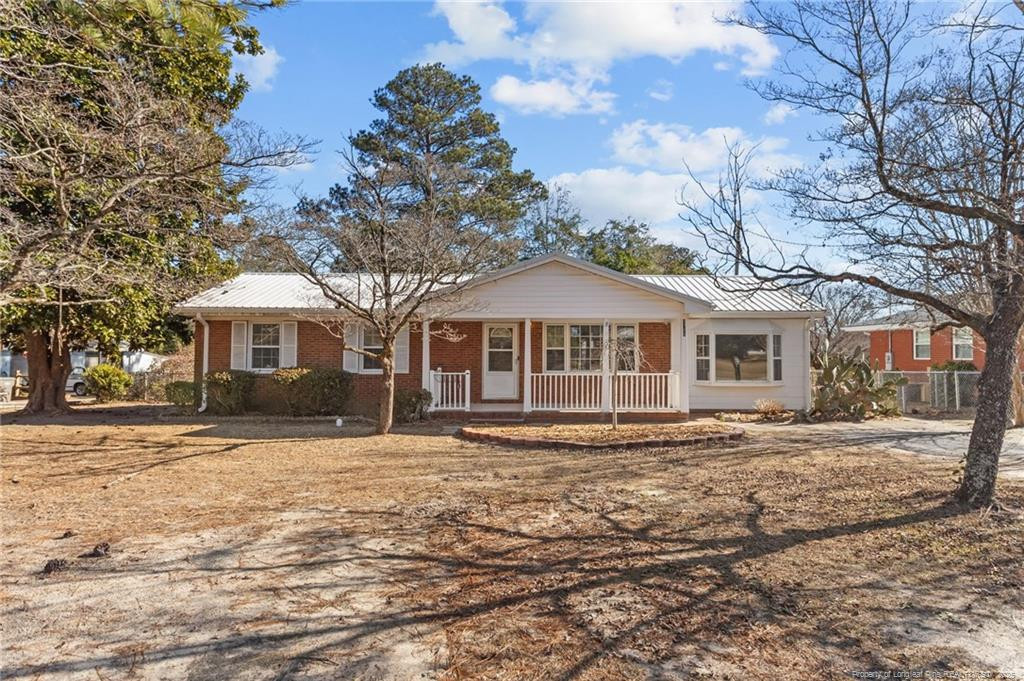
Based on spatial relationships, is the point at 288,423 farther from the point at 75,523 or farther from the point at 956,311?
the point at 956,311

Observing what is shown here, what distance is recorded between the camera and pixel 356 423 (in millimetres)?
Answer: 14398

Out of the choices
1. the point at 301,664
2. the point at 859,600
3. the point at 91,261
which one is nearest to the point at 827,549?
the point at 859,600

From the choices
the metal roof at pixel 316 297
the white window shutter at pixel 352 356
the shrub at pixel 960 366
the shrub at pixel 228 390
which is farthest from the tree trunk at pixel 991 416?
the shrub at pixel 960 366

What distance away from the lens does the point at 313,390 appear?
15312mm

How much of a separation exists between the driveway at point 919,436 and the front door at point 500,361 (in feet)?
18.9

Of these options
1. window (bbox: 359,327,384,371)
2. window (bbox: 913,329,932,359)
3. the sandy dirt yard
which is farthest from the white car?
window (bbox: 913,329,932,359)

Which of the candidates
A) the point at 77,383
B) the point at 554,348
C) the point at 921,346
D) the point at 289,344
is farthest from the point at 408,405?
the point at 921,346

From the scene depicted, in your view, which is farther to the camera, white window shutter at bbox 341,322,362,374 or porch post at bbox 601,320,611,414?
white window shutter at bbox 341,322,362,374

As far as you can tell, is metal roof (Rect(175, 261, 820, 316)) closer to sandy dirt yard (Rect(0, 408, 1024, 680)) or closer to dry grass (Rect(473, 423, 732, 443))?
dry grass (Rect(473, 423, 732, 443))

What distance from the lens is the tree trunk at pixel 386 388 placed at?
12.1m

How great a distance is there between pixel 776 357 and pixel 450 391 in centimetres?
869

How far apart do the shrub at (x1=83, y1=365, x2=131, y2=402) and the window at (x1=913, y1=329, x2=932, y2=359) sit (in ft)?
107

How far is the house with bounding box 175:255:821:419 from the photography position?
1461cm

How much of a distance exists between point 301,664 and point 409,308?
9.34m
